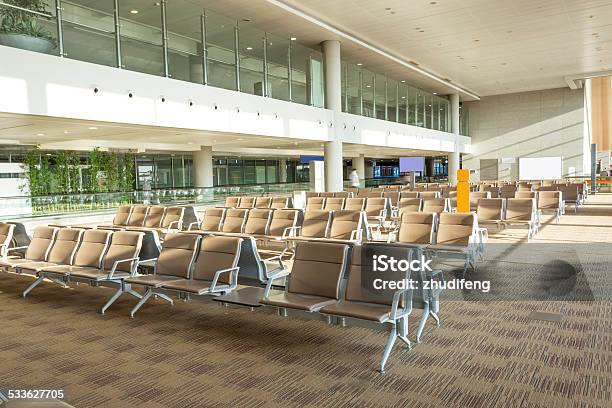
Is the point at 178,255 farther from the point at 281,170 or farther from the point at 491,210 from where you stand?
the point at 281,170

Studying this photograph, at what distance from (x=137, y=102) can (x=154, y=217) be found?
256 centimetres

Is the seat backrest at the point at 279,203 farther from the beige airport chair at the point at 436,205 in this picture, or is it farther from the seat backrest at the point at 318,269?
the seat backrest at the point at 318,269

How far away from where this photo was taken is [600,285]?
5.98 m

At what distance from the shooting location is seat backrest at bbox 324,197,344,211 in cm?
1084

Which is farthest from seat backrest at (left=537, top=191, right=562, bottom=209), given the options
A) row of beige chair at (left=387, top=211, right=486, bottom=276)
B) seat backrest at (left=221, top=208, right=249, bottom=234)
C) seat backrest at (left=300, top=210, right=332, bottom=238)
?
seat backrest at (left=221, top=208, right=249, bottom=234)

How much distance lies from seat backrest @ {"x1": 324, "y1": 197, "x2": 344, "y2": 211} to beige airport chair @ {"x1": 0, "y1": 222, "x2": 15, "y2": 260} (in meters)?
5.90

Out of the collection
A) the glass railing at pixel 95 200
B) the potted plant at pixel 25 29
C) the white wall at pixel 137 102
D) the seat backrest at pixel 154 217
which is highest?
the potted plant at pixel 25 29

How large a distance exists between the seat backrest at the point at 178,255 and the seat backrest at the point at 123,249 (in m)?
0.41

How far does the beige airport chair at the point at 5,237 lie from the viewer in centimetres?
689

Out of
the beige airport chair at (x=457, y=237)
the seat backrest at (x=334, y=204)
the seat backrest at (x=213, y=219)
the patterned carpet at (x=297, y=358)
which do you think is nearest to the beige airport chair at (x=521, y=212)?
the beige airport chair at (x=457, y=237)

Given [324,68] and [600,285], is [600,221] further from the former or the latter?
[324,68]

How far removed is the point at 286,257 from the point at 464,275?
305cm

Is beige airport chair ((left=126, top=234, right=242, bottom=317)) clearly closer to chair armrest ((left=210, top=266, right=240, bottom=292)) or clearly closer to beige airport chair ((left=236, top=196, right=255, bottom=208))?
chair armrest ((left=210, top=266, right=240, bottom=292))

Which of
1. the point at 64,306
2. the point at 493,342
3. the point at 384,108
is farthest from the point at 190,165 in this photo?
the point at 493,342
